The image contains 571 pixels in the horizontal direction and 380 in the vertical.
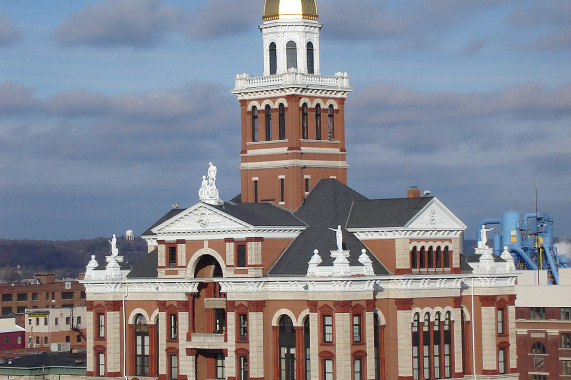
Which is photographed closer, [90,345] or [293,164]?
[293,164]

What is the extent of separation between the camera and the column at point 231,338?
12962 centimetres

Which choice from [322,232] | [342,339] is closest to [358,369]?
[342,339]

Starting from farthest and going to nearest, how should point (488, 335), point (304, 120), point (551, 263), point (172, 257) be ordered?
point (551, 263) < point (304, 120) < point (488, 335) < point (172, 257)

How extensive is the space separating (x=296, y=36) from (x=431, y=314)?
29.0 metres

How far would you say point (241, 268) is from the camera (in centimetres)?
12950

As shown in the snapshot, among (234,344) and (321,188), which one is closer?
(234,344)

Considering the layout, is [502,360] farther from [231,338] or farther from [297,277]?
[231,338]

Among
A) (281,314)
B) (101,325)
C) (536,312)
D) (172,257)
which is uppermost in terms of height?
(172,257)

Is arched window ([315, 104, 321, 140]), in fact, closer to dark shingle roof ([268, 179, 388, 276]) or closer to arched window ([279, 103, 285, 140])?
arched window ([279, 103, 285, 140])

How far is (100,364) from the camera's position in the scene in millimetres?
140250

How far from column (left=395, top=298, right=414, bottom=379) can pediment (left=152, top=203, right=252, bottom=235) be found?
1471 cm

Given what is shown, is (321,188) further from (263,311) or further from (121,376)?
(121,376)

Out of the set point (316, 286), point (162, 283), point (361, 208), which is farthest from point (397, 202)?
point (162, 283)

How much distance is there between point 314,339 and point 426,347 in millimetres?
11576
